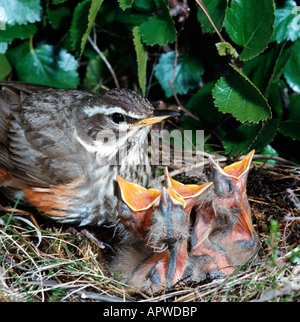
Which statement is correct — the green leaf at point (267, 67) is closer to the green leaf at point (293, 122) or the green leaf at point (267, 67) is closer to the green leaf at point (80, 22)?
the green leaf at point (293, 122)

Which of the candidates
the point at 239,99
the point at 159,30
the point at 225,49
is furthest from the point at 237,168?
the point at 159,30

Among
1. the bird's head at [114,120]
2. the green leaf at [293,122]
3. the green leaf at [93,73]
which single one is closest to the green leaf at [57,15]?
the green leaf at [93,73]

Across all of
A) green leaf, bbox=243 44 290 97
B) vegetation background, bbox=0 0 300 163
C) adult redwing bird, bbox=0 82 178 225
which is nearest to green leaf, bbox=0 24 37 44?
vegetation background, bbox=0 0 300 163

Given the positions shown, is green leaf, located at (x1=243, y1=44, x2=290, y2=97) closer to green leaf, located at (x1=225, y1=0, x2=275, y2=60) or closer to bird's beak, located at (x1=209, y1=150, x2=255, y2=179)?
green leaf, located at (x1=225, y1=0, x2=275, y2=60)

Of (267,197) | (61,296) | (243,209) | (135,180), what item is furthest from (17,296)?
(267,197)

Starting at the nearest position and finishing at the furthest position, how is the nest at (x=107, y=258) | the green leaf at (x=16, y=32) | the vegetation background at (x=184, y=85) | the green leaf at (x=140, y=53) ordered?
the nest at (x=107, y=258) → the vegetation background at (x=184, y=85) → the green leaf at (x=140, y=53) → the green leaf at (x=16, y=32)
